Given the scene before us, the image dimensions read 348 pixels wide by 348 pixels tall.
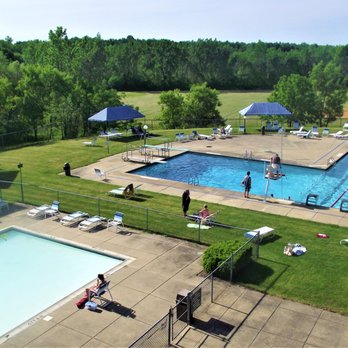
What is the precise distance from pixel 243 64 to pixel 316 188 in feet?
403

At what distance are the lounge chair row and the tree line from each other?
1172 inches

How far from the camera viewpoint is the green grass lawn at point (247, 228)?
16141mm

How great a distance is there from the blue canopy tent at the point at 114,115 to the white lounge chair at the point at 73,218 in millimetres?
24330

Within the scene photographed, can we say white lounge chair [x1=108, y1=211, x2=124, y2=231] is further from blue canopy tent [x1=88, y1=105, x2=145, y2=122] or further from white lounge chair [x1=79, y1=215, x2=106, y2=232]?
blue canopy tent [x1=88, y1=105, x2=145, y2=122]

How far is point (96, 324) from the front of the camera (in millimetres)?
13875

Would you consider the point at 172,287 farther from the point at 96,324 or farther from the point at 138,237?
the point at 138,237

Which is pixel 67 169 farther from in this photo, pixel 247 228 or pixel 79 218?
pixel 247 228

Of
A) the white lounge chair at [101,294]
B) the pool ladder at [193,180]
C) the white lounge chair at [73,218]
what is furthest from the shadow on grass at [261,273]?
the pool ladder at [193,180]

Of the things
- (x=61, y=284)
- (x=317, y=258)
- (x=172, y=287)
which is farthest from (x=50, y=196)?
(x=317, y=258)

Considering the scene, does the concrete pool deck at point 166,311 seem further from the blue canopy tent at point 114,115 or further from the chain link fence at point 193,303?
the blue canopy tent at point 114,115

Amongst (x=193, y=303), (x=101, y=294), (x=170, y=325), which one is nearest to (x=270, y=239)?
(x=193, y=303)

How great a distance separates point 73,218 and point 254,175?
16.8m

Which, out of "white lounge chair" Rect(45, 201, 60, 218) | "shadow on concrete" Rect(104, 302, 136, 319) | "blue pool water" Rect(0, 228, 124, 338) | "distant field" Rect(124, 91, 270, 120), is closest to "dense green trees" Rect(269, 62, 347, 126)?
"distant field" Rect(124, 91, 270, 120)

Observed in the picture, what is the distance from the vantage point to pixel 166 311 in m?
14.6
